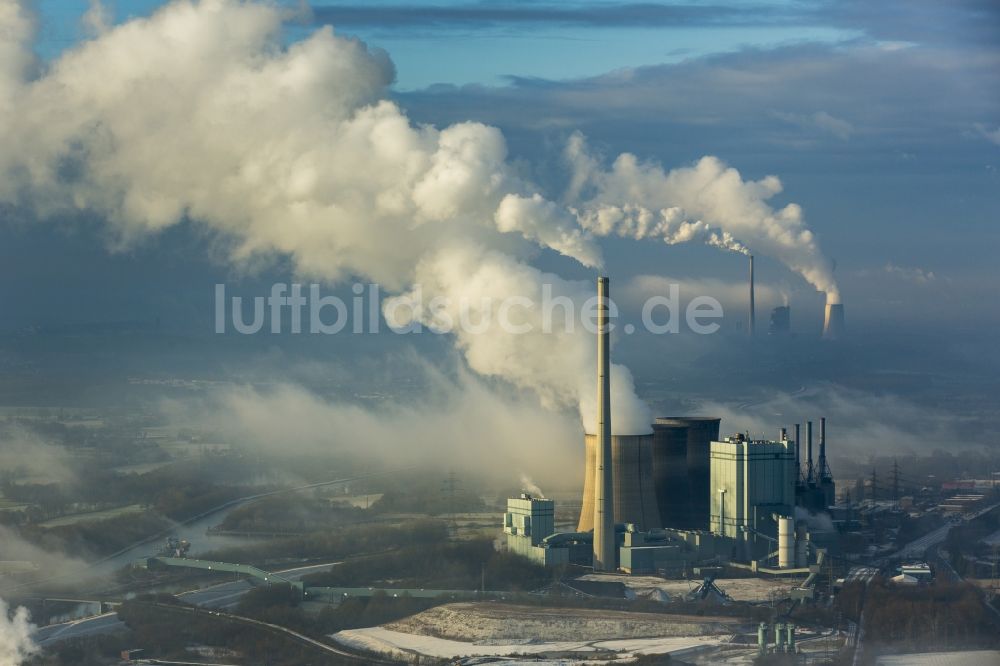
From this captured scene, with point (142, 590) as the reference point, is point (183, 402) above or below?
above

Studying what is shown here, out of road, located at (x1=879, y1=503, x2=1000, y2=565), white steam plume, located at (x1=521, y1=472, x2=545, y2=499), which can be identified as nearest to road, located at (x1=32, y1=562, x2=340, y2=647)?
white steam plume, located at (x1=521, y1=472, x2=545, y2=499)

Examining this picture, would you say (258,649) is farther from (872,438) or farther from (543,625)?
(872,438)

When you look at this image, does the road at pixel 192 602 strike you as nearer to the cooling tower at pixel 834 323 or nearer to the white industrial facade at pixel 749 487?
the white industrial facade at pixel 749 487

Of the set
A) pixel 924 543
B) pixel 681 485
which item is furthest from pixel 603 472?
pixel 924 543

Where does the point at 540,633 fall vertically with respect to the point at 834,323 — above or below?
below

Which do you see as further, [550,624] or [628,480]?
[628,480]

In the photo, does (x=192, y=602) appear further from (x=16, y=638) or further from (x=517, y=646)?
(x=517, y=646)

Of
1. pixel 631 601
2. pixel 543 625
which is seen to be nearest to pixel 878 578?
pixel 631 601

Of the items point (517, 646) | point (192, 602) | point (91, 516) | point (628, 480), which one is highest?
point (628, 480)
